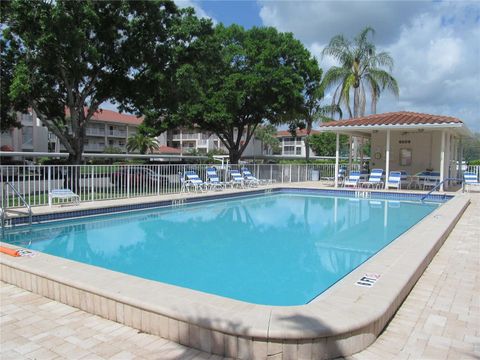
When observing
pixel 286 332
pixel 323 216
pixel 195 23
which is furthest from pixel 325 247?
pixel 195 23

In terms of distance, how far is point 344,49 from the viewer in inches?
1019

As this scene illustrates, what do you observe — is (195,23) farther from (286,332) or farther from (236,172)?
(286,332)

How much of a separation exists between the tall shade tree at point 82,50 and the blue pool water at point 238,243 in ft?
19.5

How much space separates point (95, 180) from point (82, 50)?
4.43 meters

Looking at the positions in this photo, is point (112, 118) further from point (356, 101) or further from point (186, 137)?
point (356, 101)

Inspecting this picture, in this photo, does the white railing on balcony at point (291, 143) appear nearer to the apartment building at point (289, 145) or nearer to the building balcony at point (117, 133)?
the apartment building at point (289, 145)

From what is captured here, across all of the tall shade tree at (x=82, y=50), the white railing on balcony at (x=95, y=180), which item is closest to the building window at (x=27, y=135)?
the tall shade tree at (x=82, y=50)

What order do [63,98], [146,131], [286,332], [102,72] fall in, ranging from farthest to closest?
1. [146,131]
2. [63,98]
3. [102,72]
4. [286,332]

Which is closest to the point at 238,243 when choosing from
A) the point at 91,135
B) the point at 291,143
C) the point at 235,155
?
the point at 235,155

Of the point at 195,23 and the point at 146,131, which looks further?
the point at 146,131

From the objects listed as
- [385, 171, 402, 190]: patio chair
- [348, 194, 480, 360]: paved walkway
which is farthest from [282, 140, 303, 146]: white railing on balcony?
[348, 194, 480, 360]: paved walkway

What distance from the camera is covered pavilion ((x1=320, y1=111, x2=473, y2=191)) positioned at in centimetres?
1761

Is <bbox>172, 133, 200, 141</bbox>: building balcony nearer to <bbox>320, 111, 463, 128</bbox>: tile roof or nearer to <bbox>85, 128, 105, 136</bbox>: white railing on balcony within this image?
<bbox>85, 128, 105, 136</bbox>: white railing on balcony

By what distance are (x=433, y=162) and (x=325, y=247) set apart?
14.8 metres
